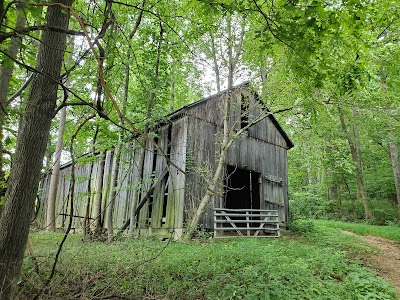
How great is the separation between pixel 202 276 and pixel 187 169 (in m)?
5.77

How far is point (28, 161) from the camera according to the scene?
2658 millimetres

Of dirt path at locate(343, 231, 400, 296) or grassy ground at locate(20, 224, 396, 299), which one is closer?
grassy ground at locate(20, 224, 396, 299)

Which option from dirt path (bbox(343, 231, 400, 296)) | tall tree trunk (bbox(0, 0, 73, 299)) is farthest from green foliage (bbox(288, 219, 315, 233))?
tall tree trunk (bbox(0, 0, 73, 299))

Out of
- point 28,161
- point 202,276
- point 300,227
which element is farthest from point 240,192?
point 28,161

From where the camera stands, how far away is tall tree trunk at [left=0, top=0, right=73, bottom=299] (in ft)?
8.25

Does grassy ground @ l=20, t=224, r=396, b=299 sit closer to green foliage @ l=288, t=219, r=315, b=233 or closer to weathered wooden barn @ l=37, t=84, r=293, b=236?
weathered wooden barn @ l=37, t=84, r=293, b=236

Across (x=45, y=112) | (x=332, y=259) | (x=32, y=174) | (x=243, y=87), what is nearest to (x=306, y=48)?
(x=45, y=112)

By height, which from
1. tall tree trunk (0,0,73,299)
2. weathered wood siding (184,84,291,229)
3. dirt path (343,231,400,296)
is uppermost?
weathered wood siding (184,84,291,229)

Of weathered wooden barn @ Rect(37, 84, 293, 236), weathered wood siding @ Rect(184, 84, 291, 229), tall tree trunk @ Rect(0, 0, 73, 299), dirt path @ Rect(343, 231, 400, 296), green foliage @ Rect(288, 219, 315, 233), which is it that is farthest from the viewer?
green foliage @ Rect(288, 219, 315, 233)

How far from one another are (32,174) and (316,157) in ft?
46.2

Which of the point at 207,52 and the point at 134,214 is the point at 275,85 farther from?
the point at 134,214

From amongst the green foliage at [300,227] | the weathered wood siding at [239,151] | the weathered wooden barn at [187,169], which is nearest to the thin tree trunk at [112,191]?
the weathered wooden barn at [187,169]

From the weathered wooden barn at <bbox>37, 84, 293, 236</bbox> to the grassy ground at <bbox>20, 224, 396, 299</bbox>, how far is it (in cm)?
312

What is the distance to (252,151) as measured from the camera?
1410cm
